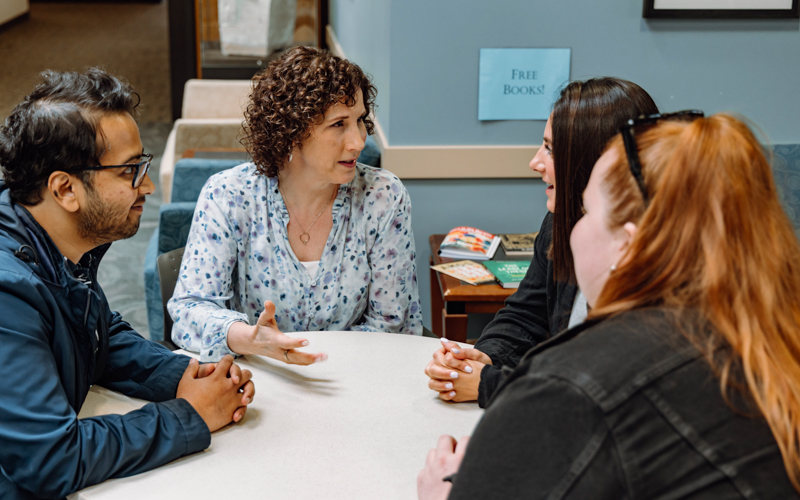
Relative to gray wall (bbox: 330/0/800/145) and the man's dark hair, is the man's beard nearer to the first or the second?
the man's dark hair

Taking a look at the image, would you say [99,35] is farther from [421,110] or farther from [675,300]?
[675,300]

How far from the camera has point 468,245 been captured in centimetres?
276

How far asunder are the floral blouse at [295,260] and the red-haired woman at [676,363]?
1.21 m

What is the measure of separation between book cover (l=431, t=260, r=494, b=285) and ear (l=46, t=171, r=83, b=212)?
145 centimetres

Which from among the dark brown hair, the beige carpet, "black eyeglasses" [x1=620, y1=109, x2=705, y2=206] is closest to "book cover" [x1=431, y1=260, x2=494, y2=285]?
the dark brown hair

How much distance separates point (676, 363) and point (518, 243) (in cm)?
214

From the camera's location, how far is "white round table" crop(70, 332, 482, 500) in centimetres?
116

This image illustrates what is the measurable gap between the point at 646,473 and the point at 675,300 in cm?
19

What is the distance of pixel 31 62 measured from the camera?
9.09 m

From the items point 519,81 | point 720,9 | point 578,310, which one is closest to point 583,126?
point 578,310

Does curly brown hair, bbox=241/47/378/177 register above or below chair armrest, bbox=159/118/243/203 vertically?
above

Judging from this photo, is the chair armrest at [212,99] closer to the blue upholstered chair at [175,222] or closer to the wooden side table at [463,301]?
the blue upholstered chair at [175,222]

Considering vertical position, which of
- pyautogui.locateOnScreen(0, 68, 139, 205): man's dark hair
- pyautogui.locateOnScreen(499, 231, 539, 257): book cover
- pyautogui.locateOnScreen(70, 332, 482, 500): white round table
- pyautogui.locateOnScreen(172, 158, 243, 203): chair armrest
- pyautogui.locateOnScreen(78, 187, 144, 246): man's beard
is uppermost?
pyautogui.locateOnScreen(0, 68, 139, 205): man's dark hair

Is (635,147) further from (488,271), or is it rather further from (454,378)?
(488,271)
